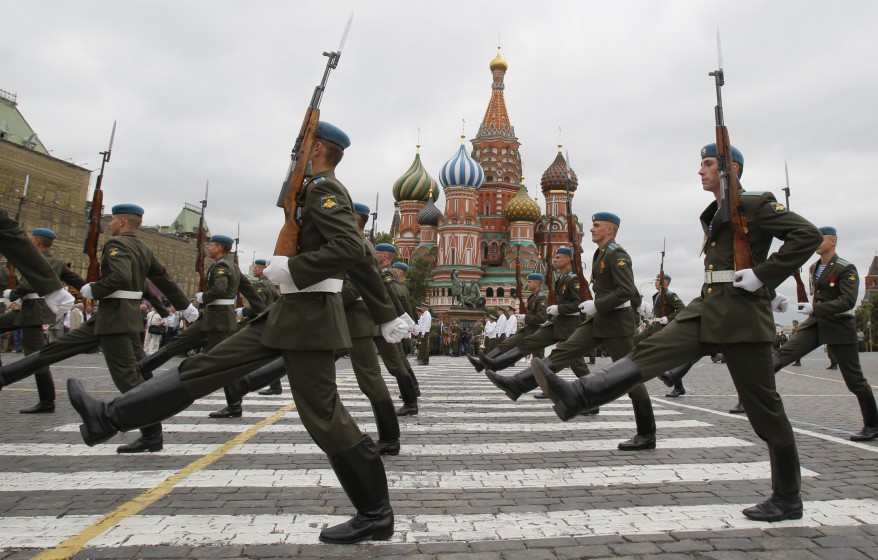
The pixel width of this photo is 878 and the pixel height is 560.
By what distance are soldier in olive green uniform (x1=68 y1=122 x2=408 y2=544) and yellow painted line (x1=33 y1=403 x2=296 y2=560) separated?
1.49 ft

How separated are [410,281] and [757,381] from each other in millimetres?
59629

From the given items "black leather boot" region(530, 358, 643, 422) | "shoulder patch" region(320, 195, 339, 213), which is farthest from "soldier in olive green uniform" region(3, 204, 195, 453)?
"black leather boot" region(530, 358, 643, 422)

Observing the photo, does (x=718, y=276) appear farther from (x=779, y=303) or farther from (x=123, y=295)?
(x=123, y=295)

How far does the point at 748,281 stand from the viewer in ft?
12.1

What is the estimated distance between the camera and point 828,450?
5.55 metres

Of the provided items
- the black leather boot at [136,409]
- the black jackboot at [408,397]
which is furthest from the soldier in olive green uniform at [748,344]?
the black jackboot at [408,397]

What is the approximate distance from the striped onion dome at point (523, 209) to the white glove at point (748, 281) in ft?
231

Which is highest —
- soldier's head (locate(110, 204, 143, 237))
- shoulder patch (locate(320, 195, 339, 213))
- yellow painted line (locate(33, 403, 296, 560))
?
soldier's head (locate(110, 204, 143, 237))

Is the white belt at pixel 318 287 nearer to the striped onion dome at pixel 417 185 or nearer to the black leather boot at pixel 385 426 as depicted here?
the black leather boot at pixel 385 426

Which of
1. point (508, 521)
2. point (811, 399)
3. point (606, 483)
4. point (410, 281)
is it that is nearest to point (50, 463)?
point (508, 521)

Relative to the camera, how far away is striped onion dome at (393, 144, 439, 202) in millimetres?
77188

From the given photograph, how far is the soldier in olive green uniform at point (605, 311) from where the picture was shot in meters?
6.34

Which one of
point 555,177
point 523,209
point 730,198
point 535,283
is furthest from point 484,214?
point 730,198

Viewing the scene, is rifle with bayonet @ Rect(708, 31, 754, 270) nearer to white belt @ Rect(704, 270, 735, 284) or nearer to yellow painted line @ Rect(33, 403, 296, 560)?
white belt @ Rect(704, 270, 735, 284)
